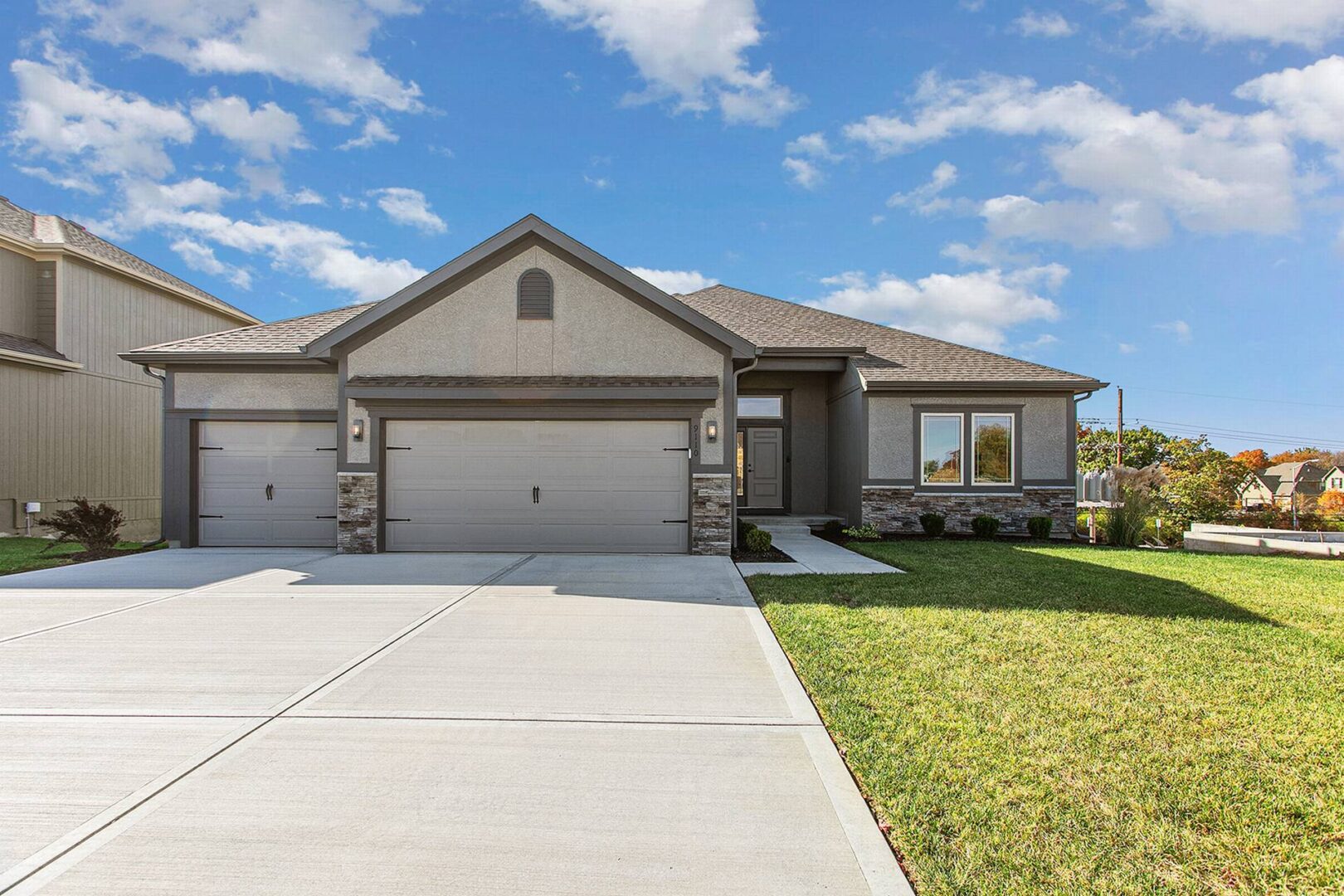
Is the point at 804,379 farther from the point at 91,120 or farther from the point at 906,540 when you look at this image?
the point at 91,120

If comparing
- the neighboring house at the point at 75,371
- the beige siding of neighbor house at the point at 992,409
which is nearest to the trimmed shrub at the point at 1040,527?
the beige siding of neighbor house at the point at 992,409

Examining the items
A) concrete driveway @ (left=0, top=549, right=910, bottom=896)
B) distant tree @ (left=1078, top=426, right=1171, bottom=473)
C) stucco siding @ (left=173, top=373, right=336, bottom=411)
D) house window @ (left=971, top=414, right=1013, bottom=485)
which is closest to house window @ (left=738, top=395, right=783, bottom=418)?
house window @ (left=971, top=414, right=1013, bottom=485)

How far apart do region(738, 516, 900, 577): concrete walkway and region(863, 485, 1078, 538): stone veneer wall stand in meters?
1.52

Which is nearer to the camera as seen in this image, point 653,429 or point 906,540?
point 653,429

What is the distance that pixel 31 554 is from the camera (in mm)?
10961

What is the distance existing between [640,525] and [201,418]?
26.4 ft

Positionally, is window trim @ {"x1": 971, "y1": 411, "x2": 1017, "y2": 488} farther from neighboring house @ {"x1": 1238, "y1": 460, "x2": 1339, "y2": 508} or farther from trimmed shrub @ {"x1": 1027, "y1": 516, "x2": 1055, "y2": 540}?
neighboring house @ {"x1": 1238, "y1": 460, "x2": 1339, "y2": 508}

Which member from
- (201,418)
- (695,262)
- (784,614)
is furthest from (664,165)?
(784,614)

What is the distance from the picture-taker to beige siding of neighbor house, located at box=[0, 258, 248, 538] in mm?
14695

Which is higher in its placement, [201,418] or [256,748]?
[201,418]

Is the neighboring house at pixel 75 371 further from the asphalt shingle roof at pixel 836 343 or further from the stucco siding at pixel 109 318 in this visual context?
the asphalt shingle roof at pixel 836 343

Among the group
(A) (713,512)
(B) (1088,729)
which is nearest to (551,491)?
(A) (713,512)

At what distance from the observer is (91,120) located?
17750 millimetres

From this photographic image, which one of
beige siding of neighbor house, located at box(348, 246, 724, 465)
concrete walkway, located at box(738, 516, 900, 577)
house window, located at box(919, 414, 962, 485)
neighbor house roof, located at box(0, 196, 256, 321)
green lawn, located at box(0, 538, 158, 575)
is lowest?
green lawn, located at box(0, 538, 158, 575)
